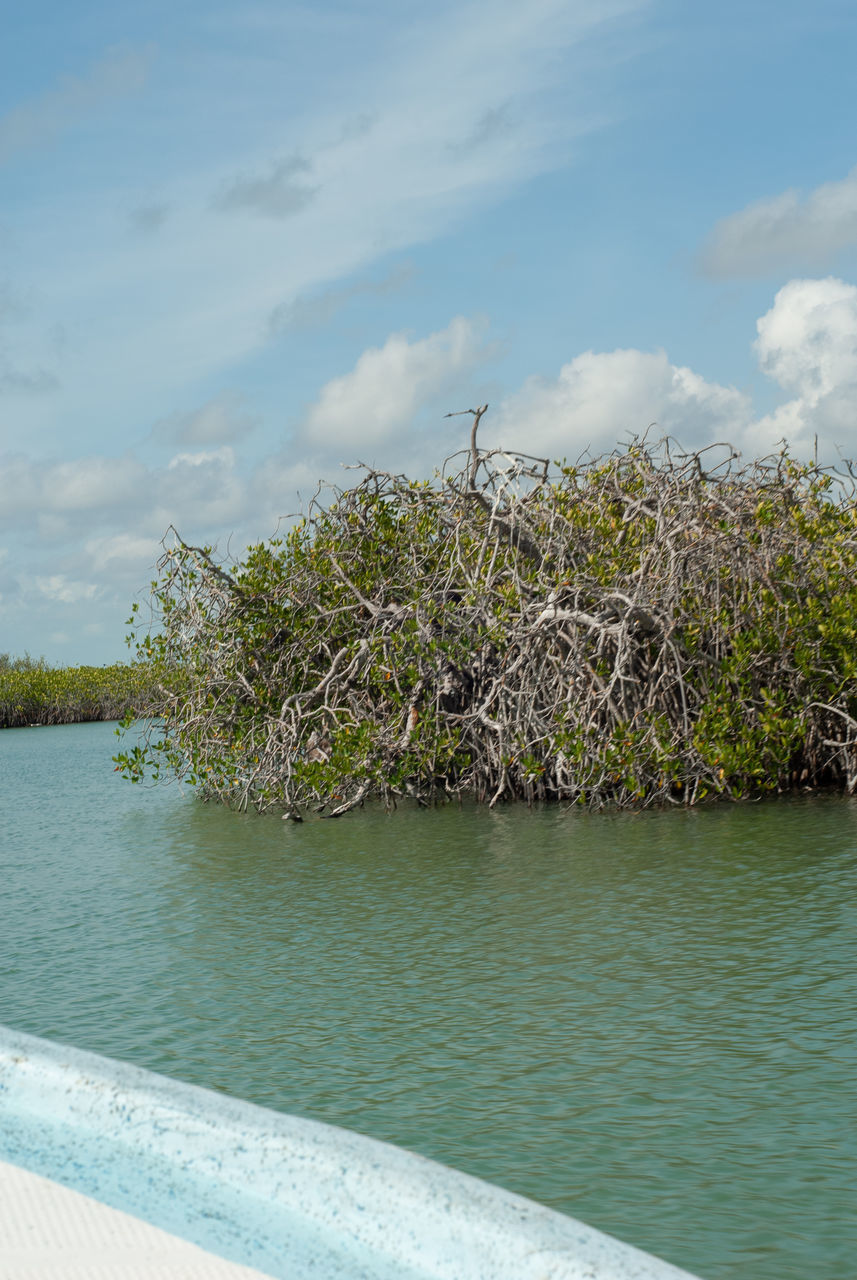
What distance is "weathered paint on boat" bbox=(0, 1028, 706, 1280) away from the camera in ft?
5.73

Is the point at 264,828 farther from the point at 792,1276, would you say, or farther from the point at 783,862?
the point at 792,1276

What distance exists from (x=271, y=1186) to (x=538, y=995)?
2.80 m

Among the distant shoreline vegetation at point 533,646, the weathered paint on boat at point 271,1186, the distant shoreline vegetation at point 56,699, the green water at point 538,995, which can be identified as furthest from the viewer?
the distant shoreline vegetation at point 56,699

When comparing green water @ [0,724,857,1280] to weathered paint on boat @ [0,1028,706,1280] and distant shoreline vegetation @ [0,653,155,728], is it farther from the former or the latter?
distant shoreline vegetation @ [0,653,155,728]

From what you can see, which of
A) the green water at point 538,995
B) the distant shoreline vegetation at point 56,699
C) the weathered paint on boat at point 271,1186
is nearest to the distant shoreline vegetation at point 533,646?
the green water at point 538,995

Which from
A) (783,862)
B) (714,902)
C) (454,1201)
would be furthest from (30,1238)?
(783,862)

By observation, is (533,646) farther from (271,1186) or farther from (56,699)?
(56,699)

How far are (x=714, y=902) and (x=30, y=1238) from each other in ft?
14.5

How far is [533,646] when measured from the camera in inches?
357

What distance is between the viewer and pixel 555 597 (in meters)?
8.73

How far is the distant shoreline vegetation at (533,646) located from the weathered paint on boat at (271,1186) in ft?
20.7

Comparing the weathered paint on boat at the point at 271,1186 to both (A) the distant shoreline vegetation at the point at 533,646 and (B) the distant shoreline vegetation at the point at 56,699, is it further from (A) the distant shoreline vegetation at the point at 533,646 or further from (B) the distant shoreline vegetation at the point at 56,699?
(B) the distant shoreline vegetation at the point at 56,699

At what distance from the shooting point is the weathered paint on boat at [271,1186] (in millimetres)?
1746

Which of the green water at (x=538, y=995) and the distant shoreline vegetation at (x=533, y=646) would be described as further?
the distant shoreline vegetation at (x=533, y=646)
